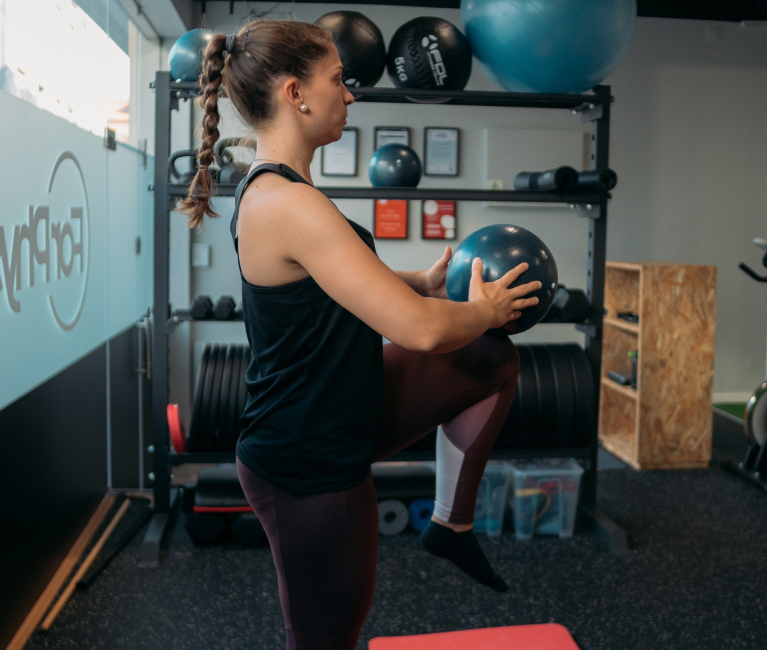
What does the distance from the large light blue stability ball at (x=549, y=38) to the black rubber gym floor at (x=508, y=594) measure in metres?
1.93

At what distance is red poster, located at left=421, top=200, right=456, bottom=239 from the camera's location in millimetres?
4578

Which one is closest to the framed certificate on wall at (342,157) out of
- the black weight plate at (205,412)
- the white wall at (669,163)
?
the white wall at (669,163)

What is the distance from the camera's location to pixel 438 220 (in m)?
4.60

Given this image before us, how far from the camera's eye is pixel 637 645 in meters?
2.20

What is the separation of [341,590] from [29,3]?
6.70 ft

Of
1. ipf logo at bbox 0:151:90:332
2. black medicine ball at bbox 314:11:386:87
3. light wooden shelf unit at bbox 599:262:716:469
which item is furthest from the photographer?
light wooden shelf unit at bbox 599:262:716:469

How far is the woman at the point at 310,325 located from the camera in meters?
1.04

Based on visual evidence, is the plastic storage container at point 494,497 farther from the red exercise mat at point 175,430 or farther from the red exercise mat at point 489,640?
the red exercise mat at point 175,430

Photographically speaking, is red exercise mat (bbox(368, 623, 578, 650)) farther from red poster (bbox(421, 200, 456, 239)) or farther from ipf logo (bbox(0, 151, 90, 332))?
red poster (bbox(421, 200, 456, 239))

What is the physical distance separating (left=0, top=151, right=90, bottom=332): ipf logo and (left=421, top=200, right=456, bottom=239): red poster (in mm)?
2371

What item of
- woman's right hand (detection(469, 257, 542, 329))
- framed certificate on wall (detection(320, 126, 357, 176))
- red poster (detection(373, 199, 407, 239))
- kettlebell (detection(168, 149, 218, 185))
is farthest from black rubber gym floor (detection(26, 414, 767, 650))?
framed certificate on wall (detection(320, 126, 357, 176))

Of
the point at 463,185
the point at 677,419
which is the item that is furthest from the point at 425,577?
the point at 463,185

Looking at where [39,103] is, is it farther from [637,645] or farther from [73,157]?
[637,645]

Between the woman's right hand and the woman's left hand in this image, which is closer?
the woman's right hand
